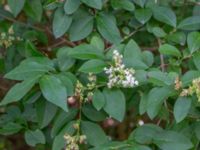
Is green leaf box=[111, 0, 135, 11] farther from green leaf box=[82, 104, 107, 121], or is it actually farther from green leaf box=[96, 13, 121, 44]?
green leaf box=[82, 104, 107, 121]

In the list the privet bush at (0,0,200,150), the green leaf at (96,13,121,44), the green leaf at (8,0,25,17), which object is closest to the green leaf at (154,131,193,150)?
the privet bush at (0,0,200,150)

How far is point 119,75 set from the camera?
1404 mm

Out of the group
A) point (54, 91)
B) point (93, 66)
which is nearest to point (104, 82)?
point (93, 66)

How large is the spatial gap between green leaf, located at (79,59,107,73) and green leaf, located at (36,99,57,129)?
178 millimetres

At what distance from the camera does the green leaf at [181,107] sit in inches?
52.8

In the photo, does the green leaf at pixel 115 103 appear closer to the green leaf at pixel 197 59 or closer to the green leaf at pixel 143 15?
the green leaf at pixel 197 59

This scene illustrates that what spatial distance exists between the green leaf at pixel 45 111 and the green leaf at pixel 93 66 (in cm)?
18

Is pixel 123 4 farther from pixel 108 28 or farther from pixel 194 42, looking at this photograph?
pixel 194 42

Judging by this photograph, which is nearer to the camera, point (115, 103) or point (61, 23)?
point (115, 103)

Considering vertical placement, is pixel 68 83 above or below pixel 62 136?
above

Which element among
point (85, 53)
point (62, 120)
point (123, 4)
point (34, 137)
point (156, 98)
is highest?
point (123, 4)

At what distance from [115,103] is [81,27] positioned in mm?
320

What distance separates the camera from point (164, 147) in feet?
4.59

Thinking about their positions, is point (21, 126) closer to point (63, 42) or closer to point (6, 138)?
point (63, 42)
